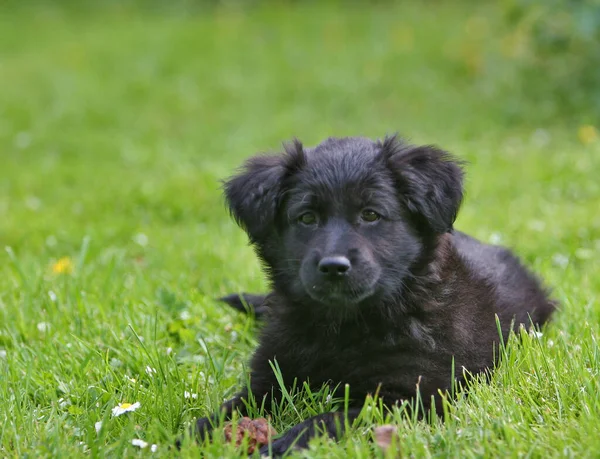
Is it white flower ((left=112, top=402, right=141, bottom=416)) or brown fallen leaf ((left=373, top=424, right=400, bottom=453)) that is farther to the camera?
white flower ((left=112, top=402, right=141, bottom=416))

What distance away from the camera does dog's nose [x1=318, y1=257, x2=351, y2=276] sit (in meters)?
2.82

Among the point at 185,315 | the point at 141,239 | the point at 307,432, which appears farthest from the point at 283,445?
the point at 141,239

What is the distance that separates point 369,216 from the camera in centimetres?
302

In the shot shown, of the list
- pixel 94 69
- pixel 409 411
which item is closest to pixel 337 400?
pixel 409 411

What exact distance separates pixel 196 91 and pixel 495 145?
4.48m

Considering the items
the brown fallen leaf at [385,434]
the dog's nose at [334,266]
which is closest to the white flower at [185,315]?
the dog's nose at [334,266]

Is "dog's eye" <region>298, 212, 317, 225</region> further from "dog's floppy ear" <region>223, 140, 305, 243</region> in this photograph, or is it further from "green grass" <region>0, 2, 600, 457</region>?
"green grass" <region>0, 2, 600, 457</region>

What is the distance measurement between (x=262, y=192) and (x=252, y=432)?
0.92 meters

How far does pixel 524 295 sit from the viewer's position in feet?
12.2

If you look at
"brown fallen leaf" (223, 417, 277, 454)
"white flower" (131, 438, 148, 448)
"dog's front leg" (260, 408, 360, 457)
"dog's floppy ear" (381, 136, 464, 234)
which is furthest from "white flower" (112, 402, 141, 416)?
"dog's floppy ear" (381, 136, 464, 234)

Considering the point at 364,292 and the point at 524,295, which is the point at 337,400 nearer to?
the point at 364,292

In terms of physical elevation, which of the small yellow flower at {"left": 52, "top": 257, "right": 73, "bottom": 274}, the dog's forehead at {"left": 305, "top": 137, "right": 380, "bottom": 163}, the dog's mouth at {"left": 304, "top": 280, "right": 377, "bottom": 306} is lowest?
the small yellow flower at {"left": 52, "top": 257, "right": 73, "bottom": 274}

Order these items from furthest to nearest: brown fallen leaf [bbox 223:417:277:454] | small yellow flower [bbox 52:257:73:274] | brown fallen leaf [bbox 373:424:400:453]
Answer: small yellow flower [bbox 52:257:73:274], brown fallen leaf [bbox 223:417:277:454], brown fallen leaf [bbox 373:424:400:453]

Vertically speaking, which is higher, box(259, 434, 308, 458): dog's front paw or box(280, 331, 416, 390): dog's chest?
box(280, 331, 416, 390): dog's chest
